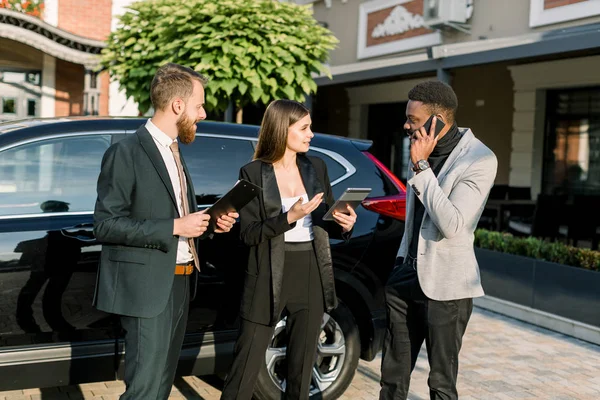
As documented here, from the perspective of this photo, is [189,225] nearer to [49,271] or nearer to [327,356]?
[49,271]

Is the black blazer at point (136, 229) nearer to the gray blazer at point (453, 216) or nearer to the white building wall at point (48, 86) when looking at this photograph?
Answer: the gray blazer at point (453, 216)

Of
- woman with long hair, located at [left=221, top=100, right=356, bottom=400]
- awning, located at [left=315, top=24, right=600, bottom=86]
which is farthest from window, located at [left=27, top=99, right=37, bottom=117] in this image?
woman with long hair, located at [left=221, top=100, right=356, bottom=400]

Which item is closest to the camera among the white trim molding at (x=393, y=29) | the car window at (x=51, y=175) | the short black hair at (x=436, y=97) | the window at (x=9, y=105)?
the short black hair at (x=436, y=97)

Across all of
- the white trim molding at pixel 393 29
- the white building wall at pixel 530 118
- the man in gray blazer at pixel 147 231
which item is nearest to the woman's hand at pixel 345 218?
the man in gray blazer at pixel 147 231

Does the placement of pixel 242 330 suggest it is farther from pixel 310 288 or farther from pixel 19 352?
pixel 19 352

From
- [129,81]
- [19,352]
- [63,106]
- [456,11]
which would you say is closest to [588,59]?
[456,11]

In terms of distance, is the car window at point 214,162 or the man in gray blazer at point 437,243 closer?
the man in gray blazer at point 437,243

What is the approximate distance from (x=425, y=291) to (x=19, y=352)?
2.13 m

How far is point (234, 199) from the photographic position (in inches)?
122

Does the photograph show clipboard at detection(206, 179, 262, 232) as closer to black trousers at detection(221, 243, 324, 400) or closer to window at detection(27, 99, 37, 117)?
black trousers at detection(221, 243, 324, 400)

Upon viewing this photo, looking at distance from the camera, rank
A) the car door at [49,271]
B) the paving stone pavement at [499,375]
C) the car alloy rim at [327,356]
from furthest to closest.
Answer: the paving stone pavement at [499,375]
the car alloy rim at [327,356]
the car door at [49,271]

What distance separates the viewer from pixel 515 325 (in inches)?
295

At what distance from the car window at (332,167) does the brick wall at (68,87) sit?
52.1 ft

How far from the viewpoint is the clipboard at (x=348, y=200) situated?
336cm
